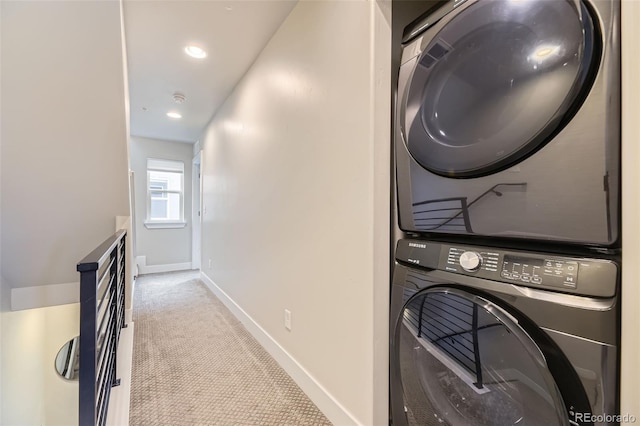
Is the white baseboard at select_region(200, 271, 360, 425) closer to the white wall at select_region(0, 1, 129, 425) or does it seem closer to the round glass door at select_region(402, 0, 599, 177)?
the round glass door at select_region(402, 0, 599, 177)

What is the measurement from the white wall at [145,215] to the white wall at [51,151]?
2298 mm

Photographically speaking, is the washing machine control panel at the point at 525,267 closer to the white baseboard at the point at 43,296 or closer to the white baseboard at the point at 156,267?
the white baseboard at the point at 43,296

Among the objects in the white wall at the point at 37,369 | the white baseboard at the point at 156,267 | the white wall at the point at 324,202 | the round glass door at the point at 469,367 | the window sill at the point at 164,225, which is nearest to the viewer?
the round glass door at the point at 469,367

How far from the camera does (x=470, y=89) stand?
0.77 meters

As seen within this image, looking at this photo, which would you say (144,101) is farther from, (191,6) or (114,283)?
(114,283)

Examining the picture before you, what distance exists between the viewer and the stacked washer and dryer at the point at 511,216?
22.0 inches

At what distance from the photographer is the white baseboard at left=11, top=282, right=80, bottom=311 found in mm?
2068

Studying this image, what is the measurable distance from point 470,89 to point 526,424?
0.86m

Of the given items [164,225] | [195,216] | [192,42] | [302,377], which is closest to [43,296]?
[302,377]

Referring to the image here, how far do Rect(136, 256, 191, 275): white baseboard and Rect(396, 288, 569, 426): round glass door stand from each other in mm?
4818

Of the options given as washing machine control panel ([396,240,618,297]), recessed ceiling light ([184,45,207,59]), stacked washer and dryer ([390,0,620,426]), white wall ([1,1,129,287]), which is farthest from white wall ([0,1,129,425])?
washing machine control panel ([396,240,618,297])

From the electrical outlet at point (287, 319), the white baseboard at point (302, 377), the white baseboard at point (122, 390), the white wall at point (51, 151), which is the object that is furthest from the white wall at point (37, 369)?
the electrical outlet at point (287, 319)

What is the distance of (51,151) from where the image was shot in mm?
1731

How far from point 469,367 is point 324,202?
893 millimetres
